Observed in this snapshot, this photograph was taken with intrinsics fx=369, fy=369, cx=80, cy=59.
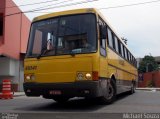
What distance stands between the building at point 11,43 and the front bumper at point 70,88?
56.6 feet

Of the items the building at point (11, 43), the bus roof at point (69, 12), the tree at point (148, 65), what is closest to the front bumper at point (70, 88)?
the bus roof at point (69, 12)

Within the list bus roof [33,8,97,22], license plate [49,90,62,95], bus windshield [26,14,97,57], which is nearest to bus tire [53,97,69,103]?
license plate [49,90,62,95]

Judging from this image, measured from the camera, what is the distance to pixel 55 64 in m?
11.3

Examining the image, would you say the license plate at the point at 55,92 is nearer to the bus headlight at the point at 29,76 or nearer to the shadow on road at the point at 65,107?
the shadow on road at the point at 65,107

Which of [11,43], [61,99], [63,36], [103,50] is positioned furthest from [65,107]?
[11,43]

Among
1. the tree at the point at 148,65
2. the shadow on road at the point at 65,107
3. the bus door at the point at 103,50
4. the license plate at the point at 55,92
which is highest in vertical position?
the tree at the point at 148,65

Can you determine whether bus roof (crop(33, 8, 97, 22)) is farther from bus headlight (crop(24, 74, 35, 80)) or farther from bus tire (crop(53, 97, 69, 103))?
bus tire (crop(53, 97, 69, 103))

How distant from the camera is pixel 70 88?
10.9m

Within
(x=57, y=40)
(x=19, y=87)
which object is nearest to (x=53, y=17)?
(x=57, y=40)

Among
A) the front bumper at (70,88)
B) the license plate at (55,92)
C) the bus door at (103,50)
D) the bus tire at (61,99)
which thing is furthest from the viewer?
the bus tire at (61,99)

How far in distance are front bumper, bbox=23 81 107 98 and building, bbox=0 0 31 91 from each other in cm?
1724

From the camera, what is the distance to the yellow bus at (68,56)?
10.9 metres

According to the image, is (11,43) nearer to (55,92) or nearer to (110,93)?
(110,93)

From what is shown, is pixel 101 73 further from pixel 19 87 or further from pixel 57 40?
pixel 19 87
